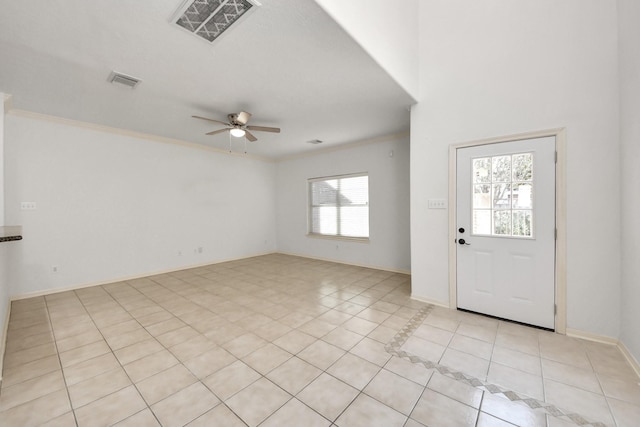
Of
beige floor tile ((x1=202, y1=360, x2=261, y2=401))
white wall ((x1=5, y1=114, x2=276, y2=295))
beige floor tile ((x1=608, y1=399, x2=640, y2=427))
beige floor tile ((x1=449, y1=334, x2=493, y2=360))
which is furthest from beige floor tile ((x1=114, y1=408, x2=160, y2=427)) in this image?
white wall ((x1=5, y1=114, x2=276, y2=295))

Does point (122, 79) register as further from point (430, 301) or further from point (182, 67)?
point (430, 301)

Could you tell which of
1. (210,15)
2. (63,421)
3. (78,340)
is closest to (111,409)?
(63,421)

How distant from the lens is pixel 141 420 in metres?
1.54

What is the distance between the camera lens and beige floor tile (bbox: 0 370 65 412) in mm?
1698

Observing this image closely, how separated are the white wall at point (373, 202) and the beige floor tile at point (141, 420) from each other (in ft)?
13.8

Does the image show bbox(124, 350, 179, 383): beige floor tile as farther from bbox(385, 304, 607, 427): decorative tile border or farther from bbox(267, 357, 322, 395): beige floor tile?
bbox(385, 304, 607, 427): decorative tile border

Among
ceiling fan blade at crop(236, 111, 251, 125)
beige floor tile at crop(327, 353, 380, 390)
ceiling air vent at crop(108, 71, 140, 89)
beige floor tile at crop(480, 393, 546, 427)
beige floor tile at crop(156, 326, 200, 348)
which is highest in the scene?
ceiling air vent at crop(108, 71, 140, 89)

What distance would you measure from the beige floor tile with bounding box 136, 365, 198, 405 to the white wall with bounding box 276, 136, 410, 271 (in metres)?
3.92

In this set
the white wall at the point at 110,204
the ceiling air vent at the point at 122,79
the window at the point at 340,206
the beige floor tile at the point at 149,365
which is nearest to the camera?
the beige floor tile at the point at 149,365

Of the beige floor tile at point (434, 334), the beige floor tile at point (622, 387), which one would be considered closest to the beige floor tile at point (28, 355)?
the beige floor tile at point (434, 334)

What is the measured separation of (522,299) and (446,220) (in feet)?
3.68

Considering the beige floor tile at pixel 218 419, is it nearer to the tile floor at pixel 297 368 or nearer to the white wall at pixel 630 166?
the tile floor at pixel 297 368

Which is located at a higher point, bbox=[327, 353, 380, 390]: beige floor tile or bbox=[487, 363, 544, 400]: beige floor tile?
bbox=[327, 353, 380, 390]: beige floor tile

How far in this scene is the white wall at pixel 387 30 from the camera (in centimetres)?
202
